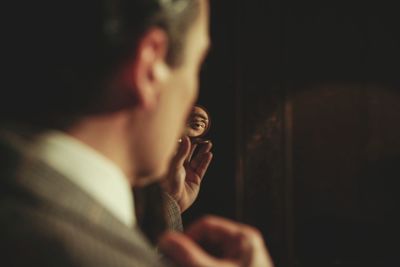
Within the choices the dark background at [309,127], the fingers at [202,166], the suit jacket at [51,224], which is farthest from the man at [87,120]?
the dark background at [309,127]

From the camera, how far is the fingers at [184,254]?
455 mm

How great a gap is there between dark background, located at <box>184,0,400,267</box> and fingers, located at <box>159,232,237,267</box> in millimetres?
2592

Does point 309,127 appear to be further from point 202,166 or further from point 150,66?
point 150,66

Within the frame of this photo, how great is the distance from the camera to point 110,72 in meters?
0.43

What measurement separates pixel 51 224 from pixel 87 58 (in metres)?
0.15

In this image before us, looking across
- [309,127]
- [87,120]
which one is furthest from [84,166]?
[309,127]

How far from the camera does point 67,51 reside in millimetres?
420

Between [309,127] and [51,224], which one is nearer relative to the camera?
[51,224]

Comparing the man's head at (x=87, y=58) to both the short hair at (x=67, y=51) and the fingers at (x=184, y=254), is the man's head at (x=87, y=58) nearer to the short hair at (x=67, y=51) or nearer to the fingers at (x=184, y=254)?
the short hair at (x=67, y=51)

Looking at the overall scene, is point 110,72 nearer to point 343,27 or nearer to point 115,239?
point 115,239

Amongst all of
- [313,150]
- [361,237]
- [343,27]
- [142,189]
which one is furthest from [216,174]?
[142,189]

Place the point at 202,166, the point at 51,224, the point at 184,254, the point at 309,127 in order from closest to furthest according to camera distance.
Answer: the point at 51,224, the point at 184,254, the point at 202,166, the point at 309,127

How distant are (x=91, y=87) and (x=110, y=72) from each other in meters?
0.02

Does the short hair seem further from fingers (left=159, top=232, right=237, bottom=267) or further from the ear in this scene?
fingers (left=159, top=232, right=237, bottom=267)
